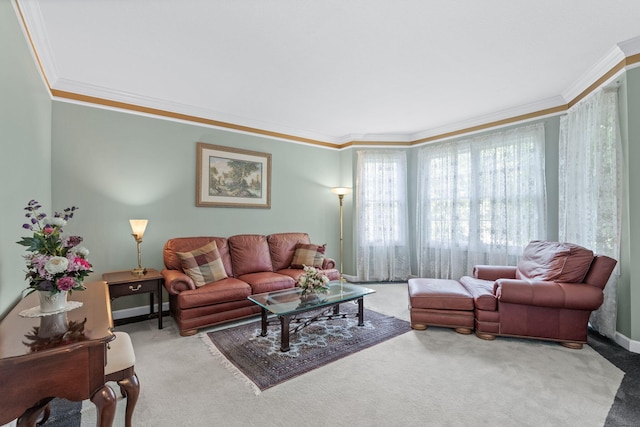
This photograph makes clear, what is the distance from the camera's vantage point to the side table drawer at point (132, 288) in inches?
115

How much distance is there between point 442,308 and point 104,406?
9.67ft

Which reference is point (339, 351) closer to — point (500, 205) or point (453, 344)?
point (453, 344)

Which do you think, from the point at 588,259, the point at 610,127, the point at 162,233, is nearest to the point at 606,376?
the point at 588,259

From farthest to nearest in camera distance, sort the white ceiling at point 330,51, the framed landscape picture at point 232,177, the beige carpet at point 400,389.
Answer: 1. the framed landscape picture at point 232,177
2. the white ceiling at point 330,51
3. the beige carpet at point 400,389

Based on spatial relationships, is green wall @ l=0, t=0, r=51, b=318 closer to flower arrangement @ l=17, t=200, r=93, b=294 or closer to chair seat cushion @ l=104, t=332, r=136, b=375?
flower arrangement @ l=17, t=200, r=93, b=294

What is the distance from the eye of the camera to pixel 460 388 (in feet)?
6.89

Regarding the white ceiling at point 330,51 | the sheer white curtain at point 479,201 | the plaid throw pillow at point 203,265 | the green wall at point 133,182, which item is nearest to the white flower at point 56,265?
the white ceiling at point 330,51

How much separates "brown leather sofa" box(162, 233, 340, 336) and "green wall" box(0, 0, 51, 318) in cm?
132

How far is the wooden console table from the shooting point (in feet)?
3.58

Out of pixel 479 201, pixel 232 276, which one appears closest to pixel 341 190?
pixel 479 201

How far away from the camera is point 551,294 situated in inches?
106

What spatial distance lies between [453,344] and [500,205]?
2.43m

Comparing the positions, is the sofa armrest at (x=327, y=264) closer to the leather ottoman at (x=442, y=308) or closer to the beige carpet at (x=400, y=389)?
the leather ottoman at (x=442, y=308)

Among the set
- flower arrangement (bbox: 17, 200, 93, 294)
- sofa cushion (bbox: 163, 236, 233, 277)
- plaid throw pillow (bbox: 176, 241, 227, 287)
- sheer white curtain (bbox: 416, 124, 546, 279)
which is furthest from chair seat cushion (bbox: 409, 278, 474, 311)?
flower arrangement (bbox: 17, 200, 93, 294)
